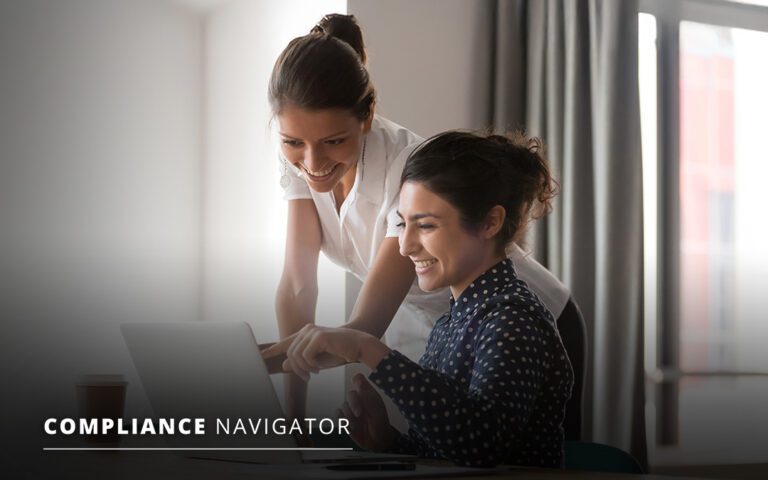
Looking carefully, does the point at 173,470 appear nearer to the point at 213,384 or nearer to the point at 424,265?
the point at 213,384

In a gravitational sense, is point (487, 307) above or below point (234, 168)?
below

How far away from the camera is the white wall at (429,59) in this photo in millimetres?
2734

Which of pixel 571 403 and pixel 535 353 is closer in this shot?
pixel 535 353

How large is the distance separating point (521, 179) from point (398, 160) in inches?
15.8

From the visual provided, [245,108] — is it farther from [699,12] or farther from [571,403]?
[571,403]

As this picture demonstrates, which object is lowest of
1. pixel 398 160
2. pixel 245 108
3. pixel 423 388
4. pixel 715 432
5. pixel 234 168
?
pixel 715 432

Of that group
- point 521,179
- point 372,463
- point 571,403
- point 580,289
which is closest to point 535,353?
point 372,463

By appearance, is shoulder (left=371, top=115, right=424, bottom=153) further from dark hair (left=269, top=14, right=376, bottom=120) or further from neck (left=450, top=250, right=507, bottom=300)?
neck (left=450, top=250, right=507, bottom=300)

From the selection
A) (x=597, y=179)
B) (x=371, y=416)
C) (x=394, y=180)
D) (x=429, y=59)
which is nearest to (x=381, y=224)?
(x=394, y=180)

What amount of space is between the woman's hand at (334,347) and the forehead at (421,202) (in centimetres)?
33

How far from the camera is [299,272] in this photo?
1.90 m

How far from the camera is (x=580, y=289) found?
2592 mm

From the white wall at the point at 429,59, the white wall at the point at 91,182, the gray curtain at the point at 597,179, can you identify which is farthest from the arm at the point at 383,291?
the white wall at the point at 91,182

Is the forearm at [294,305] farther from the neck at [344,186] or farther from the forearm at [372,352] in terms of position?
the forearm at [372,352]
